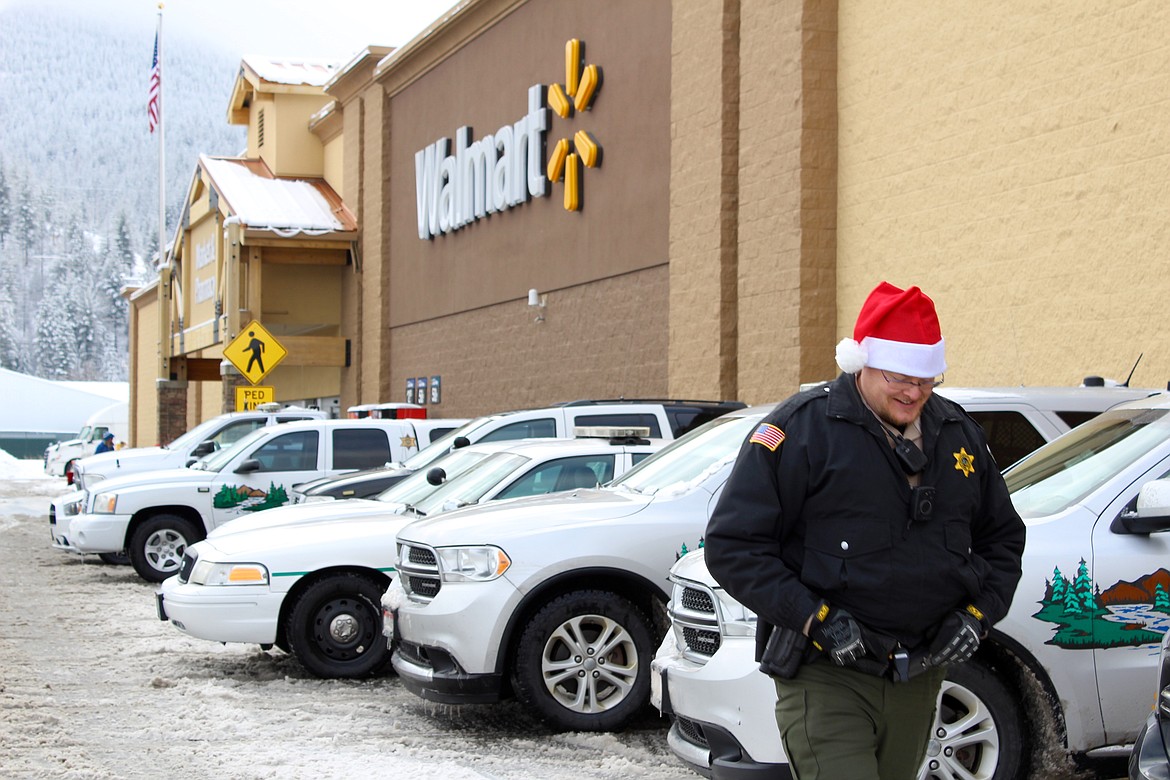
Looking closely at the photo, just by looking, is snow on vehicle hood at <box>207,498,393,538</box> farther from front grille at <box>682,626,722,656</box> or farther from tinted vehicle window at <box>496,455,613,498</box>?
front grille at <box>682,626,722,656</box>

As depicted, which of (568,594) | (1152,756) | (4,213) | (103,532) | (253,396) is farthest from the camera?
(4,213)

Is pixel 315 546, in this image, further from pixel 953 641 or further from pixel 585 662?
pixel 953 641

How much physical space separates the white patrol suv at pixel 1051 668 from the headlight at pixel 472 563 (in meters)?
2.12

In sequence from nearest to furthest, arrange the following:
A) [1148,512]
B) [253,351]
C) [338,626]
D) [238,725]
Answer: [1148,512] < [238,725] < [338,626] < [253,351]

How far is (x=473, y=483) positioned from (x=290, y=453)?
6.63m

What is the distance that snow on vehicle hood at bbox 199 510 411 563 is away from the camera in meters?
9.64

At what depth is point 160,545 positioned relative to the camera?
16109 millimetres

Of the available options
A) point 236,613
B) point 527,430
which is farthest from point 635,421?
point 236,613

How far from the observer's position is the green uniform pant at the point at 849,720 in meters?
3.87

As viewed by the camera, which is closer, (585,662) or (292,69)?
(585,662)

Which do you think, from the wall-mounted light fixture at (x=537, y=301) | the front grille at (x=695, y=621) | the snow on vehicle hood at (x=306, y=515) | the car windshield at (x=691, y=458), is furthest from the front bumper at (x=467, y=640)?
the wall-mounted light fixture at (x=537, y=301)

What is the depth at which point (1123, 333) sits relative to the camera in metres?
Result: 11.9

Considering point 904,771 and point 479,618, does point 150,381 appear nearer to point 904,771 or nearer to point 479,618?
point 479,618

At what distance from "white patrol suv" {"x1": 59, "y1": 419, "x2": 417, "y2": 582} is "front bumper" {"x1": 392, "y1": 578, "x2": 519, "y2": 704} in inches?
336
